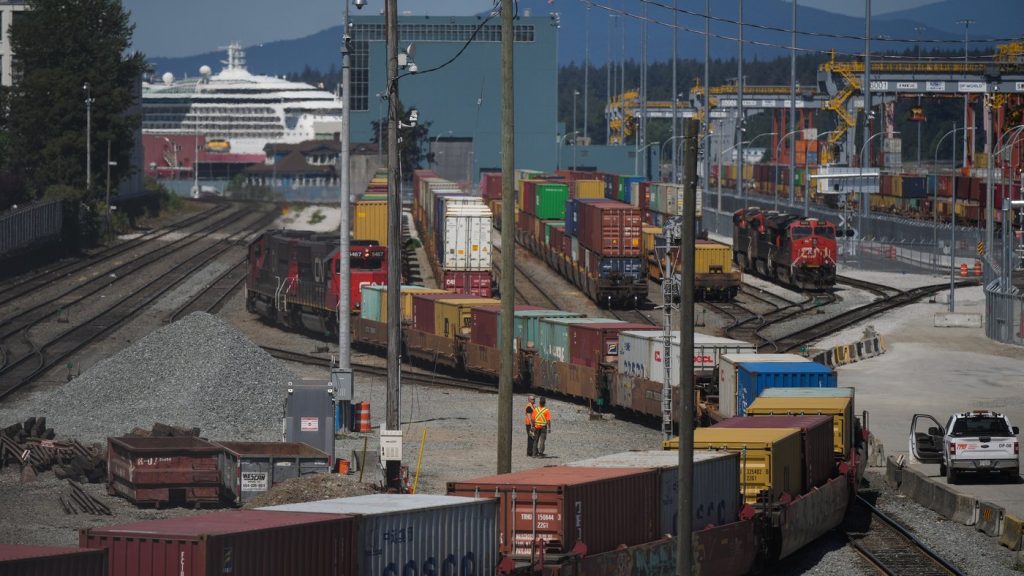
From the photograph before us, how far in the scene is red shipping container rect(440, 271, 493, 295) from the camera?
206 feet

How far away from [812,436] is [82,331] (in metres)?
38.8

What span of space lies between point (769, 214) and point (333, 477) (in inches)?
2226

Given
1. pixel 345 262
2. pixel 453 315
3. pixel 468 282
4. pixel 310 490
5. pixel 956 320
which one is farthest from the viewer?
pixel 956 320

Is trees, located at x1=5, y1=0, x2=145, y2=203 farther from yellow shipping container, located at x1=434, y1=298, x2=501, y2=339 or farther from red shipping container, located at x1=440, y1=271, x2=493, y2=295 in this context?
yellow shipping container, located at x1=434, y1=298, x2=501, y2=339

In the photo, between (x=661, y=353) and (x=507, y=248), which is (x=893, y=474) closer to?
(x=661, y=353)

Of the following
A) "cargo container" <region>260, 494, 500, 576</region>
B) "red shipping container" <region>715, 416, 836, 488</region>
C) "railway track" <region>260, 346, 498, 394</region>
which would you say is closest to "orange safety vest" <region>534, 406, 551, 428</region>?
"red shipping container" <region>715, 416, 836, 488</region>

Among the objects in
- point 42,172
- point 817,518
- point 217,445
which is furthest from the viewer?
point 42,172

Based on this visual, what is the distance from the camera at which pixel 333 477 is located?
26953 mm

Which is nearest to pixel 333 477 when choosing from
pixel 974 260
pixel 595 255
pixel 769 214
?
pixel 595 255

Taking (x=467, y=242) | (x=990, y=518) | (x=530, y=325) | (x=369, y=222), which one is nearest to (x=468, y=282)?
(x=467, y=242)

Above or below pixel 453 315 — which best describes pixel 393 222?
above

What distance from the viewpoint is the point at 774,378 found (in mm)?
34500

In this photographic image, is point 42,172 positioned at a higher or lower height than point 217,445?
higher

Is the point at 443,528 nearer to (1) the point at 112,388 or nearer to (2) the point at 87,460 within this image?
(2) the point at 87,460
